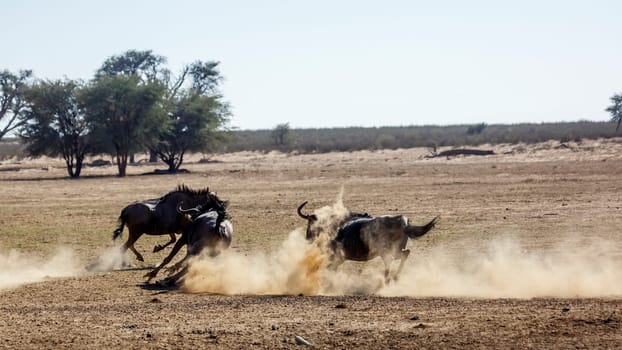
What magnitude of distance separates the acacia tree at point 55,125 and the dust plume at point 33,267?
4000 centimetres

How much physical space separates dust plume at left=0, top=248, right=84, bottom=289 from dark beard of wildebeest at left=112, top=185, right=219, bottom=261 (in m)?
1.20

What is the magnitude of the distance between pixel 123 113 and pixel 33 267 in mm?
44266

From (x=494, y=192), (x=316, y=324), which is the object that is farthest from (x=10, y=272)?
(x=494, y=192)

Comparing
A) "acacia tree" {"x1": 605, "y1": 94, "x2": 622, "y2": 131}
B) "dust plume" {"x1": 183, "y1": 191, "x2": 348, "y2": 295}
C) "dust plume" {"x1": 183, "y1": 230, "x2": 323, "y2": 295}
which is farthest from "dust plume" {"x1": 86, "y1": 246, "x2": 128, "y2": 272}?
"acacia tree" {"x1": 605, "y1": 94, "x2": 622, "y2": 131}

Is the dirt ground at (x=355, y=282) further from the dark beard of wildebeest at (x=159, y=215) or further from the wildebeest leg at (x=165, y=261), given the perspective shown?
the dark beard of wildebeest at (x=159, y=215)

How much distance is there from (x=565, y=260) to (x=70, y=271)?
9.01 m

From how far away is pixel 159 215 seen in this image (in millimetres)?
19375

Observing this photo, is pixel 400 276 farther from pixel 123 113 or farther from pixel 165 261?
pixel 123 113

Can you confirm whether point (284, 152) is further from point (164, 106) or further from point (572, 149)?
point (572, 149)

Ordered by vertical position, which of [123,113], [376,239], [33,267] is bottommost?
[33,267]

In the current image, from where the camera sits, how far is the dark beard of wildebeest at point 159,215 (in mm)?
18836

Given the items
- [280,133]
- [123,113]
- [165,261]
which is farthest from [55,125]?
[165,261]

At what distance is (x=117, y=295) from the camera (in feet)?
48.9

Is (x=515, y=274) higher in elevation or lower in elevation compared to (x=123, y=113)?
lower
